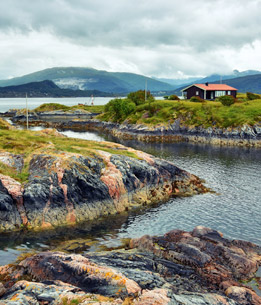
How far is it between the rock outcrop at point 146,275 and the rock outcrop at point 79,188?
10856 millimetres

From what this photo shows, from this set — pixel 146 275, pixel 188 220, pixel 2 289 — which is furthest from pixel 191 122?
pixel 2 289

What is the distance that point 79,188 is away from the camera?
38.9 meters

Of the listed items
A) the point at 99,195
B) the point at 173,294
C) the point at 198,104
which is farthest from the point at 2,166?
the point at 198,104

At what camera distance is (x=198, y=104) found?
129 meters

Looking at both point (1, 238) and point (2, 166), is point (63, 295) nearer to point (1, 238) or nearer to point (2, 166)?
point (1, 238)

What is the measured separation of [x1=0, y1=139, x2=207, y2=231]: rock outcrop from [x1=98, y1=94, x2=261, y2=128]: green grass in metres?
68.5

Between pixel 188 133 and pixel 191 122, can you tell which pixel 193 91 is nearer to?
pixel 191 122

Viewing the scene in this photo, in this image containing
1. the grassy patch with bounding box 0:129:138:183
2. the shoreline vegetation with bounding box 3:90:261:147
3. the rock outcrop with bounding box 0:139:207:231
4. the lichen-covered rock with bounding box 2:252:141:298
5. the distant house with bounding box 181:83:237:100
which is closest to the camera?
the lichen-covered rock with bounding box 2:252:141:298

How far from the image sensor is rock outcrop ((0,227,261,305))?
60.2 ft

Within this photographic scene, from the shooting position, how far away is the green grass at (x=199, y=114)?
4419 inches

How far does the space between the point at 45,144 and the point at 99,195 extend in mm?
14742

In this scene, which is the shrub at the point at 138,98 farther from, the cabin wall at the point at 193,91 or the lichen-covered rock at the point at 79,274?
the lichen-covered rock at the point at 79,274

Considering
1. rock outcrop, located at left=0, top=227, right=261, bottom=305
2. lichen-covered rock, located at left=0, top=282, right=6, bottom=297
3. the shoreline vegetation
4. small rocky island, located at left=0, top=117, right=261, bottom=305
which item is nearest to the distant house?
the shoreline vegetation

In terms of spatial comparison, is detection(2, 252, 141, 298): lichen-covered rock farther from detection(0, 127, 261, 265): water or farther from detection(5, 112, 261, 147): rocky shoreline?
detection(5, 112, 261, 147): rocky shoreline
